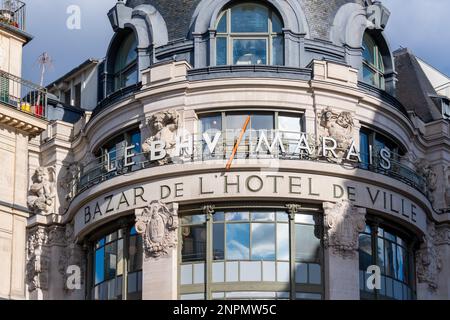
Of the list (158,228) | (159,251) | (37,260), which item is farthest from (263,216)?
(37,260)

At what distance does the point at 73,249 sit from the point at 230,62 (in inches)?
432

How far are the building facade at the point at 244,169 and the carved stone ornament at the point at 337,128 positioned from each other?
0.06 metres

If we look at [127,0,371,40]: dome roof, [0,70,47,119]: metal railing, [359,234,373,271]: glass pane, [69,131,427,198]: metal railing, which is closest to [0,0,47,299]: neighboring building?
[0,70,47,119]: metal railing

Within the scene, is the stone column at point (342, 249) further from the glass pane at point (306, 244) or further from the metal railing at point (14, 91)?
the metal railing at point (14, 91)

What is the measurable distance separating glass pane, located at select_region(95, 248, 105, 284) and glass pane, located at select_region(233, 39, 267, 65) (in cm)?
1013

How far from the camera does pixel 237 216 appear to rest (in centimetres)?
6456

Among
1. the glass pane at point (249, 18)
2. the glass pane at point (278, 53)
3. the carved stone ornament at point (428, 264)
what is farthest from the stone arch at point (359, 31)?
the carved stone ornament at point (428, 264)

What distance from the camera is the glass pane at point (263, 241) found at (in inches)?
2520

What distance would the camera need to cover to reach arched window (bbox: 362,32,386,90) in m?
70.6

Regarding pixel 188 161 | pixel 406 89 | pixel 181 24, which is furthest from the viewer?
pixel 406 89

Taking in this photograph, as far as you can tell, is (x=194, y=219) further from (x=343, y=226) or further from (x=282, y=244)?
(x=343, y=226)
